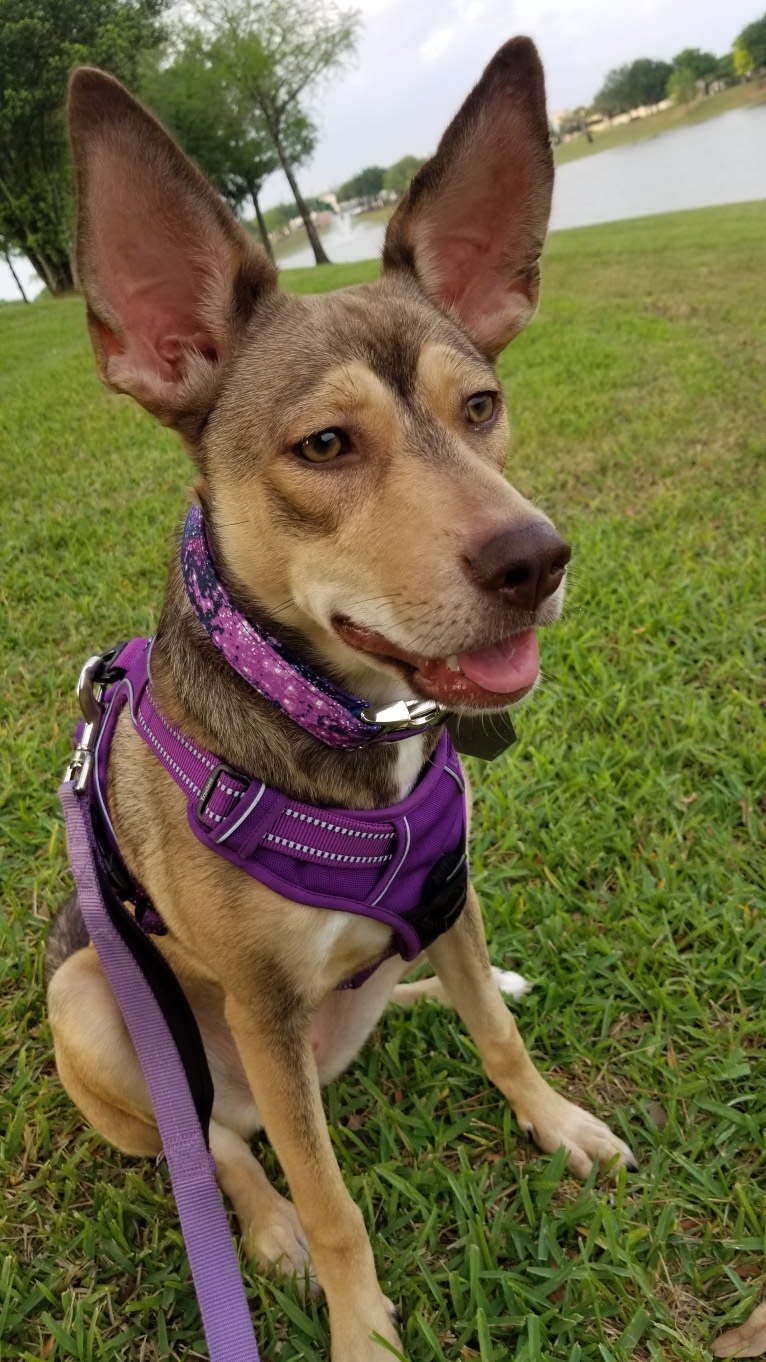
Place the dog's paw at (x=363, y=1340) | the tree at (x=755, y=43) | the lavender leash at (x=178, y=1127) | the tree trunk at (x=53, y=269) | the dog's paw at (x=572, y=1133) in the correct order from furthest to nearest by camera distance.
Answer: the tree at (x=755, y=43), the tree trunk at (x=53, y=269), the dog's paw at (x=572, y=1133), the dog's paw at (x=363, y=1340), the lavender leash at (x=178, y=1127)

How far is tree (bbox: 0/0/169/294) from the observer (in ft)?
90.2

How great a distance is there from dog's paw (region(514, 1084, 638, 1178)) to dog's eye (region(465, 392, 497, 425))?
1858 millimetres

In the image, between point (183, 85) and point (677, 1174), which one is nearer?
point (677, 1174)

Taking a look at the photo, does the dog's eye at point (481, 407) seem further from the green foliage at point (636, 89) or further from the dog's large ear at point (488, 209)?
the green foliage at point (636, 89)

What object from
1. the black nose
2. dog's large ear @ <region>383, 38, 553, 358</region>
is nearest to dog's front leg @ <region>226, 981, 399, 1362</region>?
the black nose

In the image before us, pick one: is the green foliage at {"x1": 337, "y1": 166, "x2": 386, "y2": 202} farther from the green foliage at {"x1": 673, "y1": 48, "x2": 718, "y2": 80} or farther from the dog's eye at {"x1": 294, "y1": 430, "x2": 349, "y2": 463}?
the dog's eye at {"x1": 294, "y1": 430, "x2": 349, "y2": 463}

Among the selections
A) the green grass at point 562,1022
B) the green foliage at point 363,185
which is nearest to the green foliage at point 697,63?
the green foliage at point 363,185

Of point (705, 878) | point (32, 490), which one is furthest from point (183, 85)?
point (705, 878)

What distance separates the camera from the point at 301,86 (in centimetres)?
3941

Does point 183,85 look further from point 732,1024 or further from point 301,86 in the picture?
point 732,1024

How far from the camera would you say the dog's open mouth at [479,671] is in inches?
68.4

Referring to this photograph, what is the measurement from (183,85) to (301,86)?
5.20 meters

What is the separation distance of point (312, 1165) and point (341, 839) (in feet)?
2.51

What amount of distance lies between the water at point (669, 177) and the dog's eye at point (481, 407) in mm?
29364
